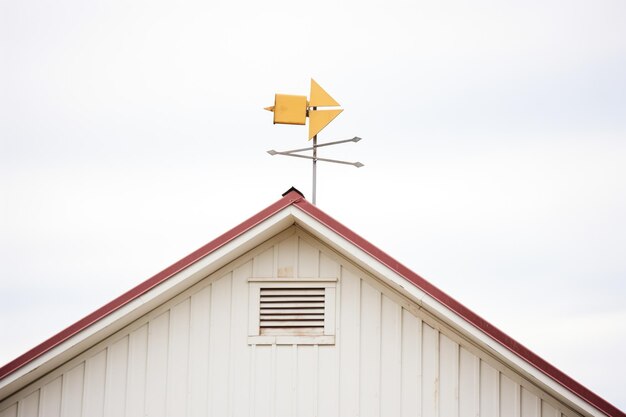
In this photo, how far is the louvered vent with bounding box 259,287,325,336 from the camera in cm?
1122

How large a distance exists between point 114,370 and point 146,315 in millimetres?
688

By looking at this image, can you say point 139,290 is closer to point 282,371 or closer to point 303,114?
point 282,371

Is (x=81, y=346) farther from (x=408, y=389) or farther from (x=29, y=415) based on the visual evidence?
(x=408, y=389)

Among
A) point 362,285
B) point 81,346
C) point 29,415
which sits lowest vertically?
point 29,415

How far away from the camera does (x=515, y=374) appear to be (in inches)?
426

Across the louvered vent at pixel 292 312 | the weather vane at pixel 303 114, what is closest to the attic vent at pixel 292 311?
the louvered vent at pixel 292 312

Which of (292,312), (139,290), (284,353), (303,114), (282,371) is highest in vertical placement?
(303,114)

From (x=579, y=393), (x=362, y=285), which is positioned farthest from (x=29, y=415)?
(x=579, y=393)

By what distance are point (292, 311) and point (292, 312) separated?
1cm

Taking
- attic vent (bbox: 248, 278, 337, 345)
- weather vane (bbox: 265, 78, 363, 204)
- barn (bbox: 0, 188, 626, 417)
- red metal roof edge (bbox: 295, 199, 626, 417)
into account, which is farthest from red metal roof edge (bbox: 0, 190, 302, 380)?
weather vane (bbox: 265, 78, 363, 204)

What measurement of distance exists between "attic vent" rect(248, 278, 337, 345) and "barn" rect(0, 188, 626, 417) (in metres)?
0.01

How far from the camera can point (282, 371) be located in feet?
36.3

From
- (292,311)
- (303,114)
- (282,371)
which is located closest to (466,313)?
(292,311)

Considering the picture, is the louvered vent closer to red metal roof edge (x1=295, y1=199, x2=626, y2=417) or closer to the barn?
the barn
